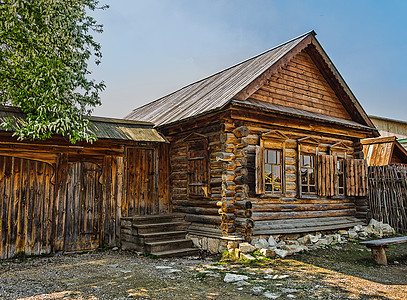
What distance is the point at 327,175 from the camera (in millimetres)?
11852

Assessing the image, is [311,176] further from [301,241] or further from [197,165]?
[197,165]

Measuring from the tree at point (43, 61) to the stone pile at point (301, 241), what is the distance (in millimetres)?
4753

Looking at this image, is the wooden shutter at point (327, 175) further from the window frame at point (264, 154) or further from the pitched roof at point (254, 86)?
the pitched roof at point (254, 86)

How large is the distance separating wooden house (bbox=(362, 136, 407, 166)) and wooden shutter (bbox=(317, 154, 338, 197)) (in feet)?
22.7

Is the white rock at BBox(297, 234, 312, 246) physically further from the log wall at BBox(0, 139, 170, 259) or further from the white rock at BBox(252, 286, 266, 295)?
the log wall at BBox(0, 139, 170, 259)

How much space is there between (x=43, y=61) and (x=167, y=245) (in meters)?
5.56

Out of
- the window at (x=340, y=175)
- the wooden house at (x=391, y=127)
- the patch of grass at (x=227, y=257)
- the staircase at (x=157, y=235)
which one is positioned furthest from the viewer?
the wooden house at (x=391, y=127)

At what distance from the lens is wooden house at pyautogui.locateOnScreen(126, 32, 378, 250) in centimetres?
973

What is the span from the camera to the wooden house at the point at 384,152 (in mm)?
17625

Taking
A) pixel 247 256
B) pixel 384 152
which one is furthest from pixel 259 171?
pixel 384 152

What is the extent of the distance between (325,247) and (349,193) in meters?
3.05

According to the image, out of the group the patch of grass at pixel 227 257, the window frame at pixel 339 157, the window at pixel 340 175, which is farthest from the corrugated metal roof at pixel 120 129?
the window at pixel 340 175

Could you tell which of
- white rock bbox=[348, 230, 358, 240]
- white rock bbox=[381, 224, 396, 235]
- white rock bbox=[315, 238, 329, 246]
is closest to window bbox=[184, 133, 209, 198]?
white rock bbox=[315, 238, 329, 246]

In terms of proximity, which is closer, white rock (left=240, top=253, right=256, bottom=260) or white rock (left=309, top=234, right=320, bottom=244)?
white rock (left=240, top=253, right=256, bottom=260)
